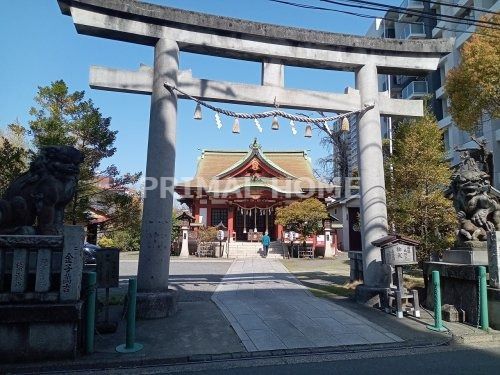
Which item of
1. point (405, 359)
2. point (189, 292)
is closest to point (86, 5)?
point (189, 292)

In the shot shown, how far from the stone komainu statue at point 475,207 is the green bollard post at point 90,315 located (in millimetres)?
7213

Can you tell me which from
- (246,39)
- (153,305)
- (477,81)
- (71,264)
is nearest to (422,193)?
(477,81)

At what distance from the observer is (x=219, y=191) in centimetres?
2675

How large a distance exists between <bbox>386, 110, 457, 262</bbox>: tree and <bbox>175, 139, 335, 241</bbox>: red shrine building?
1574 centimetres

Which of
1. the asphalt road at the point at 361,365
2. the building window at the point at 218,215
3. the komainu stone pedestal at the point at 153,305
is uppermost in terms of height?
the building window at the point at 218,215

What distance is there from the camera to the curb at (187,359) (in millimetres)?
4598

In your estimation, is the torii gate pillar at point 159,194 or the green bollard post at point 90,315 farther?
the torii gate pillar at point 159,194

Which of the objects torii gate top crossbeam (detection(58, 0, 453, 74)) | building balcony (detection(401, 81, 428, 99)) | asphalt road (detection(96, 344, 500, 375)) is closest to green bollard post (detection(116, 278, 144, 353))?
asphalt road (detection(96, 344, 500, 375))

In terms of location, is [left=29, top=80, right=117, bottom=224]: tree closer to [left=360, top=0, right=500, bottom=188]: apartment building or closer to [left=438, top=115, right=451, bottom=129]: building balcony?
[left=360, top=0, right=500, bottom=188]: apartment building

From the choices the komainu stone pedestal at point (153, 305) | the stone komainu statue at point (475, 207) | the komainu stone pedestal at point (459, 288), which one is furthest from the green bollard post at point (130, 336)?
the stone komainu statue at point (475, 207)

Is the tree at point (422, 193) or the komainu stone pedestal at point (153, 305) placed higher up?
the tree at point (422, 193)

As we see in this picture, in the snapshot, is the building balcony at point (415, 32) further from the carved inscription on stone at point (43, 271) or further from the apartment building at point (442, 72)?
the carved inscription on stone at point (43, 271)

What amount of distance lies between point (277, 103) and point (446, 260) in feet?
17.4

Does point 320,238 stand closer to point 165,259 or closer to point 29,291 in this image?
point 165,259
